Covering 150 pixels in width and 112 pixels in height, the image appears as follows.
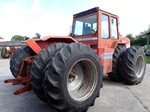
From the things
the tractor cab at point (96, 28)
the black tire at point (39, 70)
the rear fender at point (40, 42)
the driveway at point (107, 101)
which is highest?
the tractor cab at point (96, 28)

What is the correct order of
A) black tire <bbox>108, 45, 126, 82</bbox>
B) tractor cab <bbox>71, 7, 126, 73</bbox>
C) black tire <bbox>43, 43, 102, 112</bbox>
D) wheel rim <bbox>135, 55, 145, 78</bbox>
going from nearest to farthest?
black tire <bbox>43, 43, 102, 112</bbox> → tractor cab <bbox>71, 7, 126, 73</bbox> → black tire <bbox>108, 45, 126, 82</bbox> → wheel rim <bbox>135, 55, 145, 78</bbox>

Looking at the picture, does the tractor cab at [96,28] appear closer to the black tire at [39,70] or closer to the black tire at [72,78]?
the black tire at [72,78]

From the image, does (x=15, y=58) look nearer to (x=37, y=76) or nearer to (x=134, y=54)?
(x=37, y=76)

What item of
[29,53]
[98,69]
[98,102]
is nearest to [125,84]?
[98,102]

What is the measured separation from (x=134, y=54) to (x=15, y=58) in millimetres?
3428

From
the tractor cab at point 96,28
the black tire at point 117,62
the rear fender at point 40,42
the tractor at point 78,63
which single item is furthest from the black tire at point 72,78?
the black tire at point 117,62

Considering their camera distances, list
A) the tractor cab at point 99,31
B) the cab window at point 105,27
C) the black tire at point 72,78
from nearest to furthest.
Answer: the black tire at point 72,78 < the tractor cab at point 99,31 < the cab window at point 105,27

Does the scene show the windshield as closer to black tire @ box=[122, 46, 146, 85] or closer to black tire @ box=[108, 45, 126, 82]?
black tire @ box=[108, 45, 126, 82]

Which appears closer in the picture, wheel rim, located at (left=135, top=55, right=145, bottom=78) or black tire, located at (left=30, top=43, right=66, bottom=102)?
black tire, located at (left=30, top=43, right=66, bottom=102)

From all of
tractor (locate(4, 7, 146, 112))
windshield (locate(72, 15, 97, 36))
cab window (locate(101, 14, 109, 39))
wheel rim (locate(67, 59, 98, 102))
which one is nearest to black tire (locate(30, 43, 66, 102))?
tractor (locate(4, 7, 146, 112))

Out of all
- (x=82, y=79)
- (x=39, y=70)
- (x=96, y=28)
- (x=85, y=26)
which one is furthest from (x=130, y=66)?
(x=39, y=70)

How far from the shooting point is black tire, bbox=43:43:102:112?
2.56 m

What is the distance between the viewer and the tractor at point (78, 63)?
2.62 metres

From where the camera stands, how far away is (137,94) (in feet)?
14.0
